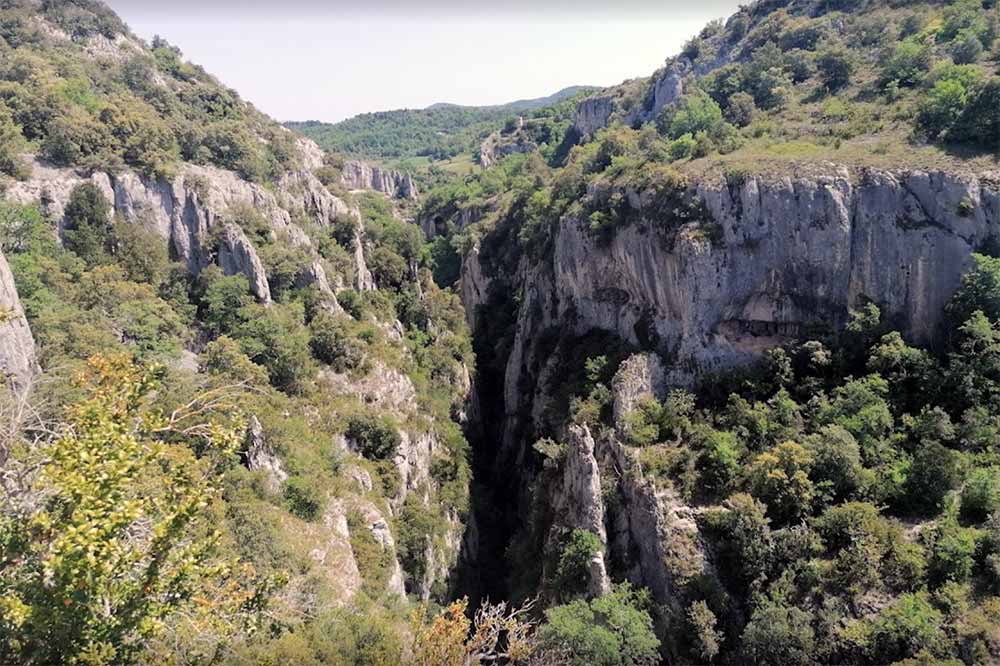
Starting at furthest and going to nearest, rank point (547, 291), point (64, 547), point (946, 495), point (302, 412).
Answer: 1. point (547, 291)
2. point (302, 412)
3. point (946, 495)
4. point (64, 547)

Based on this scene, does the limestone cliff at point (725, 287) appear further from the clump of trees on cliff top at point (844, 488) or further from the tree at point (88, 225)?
the tree at point (88, 225)

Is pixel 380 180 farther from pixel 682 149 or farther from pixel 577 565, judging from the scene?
pixel 577 565

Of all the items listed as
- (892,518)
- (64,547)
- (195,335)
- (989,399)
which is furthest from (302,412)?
(989,399)

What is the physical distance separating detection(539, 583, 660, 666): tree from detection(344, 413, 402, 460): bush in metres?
13.1

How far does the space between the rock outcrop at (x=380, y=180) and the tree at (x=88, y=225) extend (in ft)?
256

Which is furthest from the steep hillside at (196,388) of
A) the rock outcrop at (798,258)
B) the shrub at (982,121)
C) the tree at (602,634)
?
the shrub at (982,121)

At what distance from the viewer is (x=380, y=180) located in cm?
11619

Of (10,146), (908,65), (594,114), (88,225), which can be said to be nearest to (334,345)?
(88,225)

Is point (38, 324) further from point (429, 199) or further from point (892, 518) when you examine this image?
point (429, 199)

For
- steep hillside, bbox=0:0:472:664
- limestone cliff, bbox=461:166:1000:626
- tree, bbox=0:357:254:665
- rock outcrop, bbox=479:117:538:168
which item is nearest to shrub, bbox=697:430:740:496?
limestone cliff, bbox=461:166:1000:626

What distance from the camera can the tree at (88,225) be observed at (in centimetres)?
3222

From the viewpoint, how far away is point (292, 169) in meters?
52.2

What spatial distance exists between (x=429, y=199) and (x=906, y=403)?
256 ft

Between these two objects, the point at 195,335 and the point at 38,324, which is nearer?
the point at 38,324
